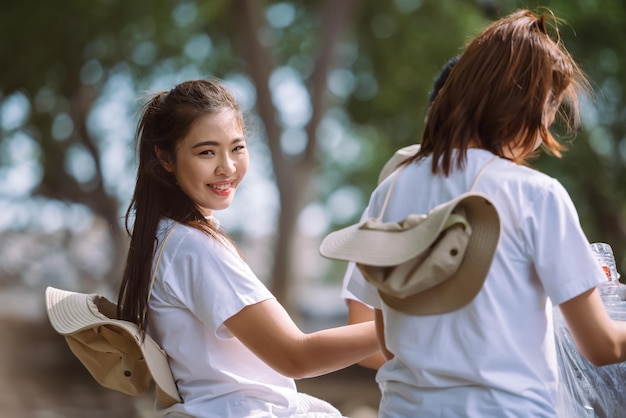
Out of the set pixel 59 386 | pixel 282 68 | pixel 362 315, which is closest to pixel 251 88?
pixel 282 68

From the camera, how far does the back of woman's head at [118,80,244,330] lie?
1852mm

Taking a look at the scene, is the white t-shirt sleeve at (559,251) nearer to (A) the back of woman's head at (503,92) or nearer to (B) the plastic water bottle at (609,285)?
(A) the back of woman's head at (503,92)

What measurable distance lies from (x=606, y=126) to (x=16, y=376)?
6.78 m

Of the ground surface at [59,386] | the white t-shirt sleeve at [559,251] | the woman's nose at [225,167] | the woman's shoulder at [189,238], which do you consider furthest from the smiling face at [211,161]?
the ground surface at [59,386]

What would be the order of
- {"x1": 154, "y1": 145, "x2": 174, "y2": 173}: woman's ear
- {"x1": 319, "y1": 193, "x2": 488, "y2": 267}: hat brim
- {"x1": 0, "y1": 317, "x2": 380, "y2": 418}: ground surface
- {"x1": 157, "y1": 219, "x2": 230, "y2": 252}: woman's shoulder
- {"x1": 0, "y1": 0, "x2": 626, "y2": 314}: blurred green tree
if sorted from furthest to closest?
{"x1": 0, "y1": 317, "x2": 380, "y2": 418}: ground surface → {"x1": 0, "y1": 0, "x2": 626, "y2": 314}: blurred green tree → {"x1": 154, "y1": 145, "x2": 174, "y2": 173}: woman's ear → {"x1": 157, "y1": 219, "x2": 230, "y2": 252}: woman's shoulder → {"x1": 319, "y1": 193, "x2": 488, "y2": 267}: hat brim

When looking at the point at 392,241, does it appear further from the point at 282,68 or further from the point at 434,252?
the point at 282,68

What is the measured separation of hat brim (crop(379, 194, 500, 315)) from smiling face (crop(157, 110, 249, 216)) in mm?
633

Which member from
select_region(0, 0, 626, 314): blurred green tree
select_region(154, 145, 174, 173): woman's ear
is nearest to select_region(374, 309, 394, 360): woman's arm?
select_region(154, 145, 174, 173): woman's ear

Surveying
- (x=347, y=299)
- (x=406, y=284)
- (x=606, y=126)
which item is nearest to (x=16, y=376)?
(x=606, y=126)

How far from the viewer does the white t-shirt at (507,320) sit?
→ 4.64 ft

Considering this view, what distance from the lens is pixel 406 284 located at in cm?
141

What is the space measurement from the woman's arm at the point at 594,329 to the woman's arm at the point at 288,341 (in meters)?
0.49

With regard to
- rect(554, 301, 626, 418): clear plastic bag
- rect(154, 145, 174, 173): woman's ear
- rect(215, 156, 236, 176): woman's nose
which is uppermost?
rect(154, 145, 174, 173): woman's ear

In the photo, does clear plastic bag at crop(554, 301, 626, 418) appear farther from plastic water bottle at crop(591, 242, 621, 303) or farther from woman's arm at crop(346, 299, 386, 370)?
woman's arm at crop(346, 299, 386, 370)
